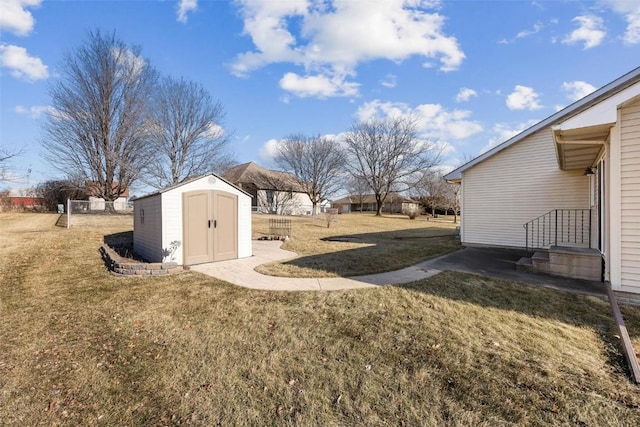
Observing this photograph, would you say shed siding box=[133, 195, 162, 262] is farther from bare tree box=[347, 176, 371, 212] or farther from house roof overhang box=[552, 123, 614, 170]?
bare tree box=[347, 176, 371, 212]

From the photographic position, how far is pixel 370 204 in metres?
60.3

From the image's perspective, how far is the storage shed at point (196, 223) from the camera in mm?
8102

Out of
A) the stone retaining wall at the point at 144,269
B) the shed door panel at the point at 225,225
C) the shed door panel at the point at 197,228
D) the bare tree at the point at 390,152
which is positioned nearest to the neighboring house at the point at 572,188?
the shed door panel at the point at 225,225

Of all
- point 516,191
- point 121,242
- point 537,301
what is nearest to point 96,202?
point 121,242

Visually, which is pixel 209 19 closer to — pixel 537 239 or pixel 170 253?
pixel 170 253

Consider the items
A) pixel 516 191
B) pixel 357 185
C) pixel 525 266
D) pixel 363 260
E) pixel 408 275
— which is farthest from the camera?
pixel 357 185

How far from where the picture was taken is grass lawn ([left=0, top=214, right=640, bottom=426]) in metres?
2.64

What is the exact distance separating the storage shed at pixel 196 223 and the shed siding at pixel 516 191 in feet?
30.1

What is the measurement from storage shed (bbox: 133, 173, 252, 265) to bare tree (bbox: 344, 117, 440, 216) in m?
29.0

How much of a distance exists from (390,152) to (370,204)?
25369 mm

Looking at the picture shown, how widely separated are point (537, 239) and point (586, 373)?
8931 millimetres

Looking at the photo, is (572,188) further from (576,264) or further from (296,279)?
(296,279)

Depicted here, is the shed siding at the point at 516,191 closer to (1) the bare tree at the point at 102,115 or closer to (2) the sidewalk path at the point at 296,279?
(2) the sidewalk path at the point at 296,279

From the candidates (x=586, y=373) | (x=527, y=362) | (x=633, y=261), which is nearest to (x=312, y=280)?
(x=527, y=362)
